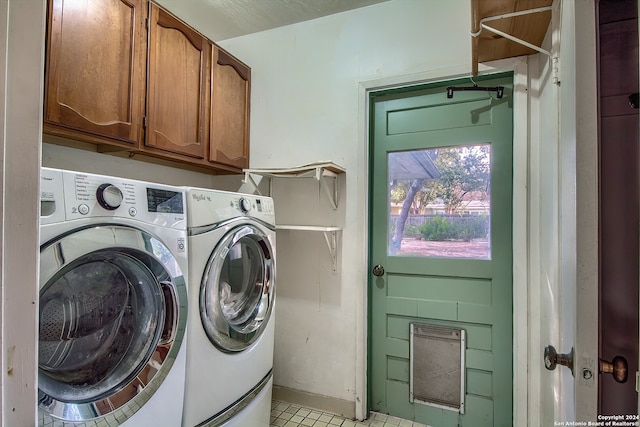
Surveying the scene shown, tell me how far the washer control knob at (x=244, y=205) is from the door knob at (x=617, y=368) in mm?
1292

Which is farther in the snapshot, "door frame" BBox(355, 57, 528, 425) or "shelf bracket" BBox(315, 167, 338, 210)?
"shelf bracket" BBox(315, 167, 338, 210)

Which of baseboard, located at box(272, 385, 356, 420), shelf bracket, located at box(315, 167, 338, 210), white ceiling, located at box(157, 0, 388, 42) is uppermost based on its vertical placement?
white ceiling, located at box(157, 0, 388, 42)

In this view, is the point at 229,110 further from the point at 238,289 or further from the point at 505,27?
the point at 505,27

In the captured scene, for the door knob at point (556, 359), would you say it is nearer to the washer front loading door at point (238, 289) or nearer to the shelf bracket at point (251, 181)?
the washer front loading door at point (238, 289)

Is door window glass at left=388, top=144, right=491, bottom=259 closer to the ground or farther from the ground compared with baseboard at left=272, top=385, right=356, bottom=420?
farther from the ground

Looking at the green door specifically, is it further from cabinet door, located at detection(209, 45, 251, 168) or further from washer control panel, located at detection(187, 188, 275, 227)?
cabinet door, located at detection(209, 45, 251, 168)

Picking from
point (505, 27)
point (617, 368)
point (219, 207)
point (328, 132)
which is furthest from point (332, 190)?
point (617, 368)

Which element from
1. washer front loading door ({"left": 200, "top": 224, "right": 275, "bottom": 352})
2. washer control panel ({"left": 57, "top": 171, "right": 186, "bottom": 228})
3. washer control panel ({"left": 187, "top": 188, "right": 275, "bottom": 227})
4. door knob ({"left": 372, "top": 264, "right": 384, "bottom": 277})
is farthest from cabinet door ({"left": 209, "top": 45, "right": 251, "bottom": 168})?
door knob ({"left": 372, "top": 264, "right": 384, "bottom": 277})

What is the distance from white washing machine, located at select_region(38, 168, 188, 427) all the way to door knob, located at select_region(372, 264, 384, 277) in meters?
1.15

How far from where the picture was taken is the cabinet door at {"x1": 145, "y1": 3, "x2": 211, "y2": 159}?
5.41ft

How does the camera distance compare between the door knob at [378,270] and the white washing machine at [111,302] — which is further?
the door knob at [378,270]

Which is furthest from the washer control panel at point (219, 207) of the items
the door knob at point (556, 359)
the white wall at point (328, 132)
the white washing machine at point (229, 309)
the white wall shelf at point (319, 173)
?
the door knob at point (556, 359)

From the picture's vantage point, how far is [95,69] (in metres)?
1.40

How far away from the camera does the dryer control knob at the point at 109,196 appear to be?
3.21 feet
